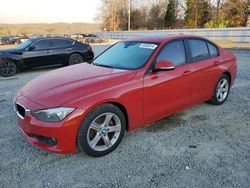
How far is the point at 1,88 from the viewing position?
7328mm

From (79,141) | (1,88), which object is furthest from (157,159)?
(1,88)

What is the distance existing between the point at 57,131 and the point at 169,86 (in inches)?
74.4

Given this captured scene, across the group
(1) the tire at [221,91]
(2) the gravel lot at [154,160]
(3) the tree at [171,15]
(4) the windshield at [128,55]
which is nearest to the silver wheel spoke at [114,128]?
(2) the gravel lot at [154,160]

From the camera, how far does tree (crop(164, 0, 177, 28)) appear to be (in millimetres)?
50250

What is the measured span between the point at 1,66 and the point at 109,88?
719 cm

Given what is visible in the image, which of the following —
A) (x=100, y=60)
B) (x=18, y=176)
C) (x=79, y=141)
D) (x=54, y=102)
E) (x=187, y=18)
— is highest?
(x=187, y=18)

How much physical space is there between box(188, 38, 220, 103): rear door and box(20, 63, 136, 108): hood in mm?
1464

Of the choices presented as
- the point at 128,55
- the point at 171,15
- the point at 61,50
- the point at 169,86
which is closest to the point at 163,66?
the point at 169,86

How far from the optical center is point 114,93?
11.0ft

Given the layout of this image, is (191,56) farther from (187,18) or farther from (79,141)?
(187,18)

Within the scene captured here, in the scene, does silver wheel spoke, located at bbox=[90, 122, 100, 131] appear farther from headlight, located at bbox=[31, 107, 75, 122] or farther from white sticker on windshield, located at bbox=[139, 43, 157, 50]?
white sticker on windshield, located at bbox=[139, 43, 157, 50]

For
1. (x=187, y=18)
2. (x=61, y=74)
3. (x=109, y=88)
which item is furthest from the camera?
(x=187, y=18)

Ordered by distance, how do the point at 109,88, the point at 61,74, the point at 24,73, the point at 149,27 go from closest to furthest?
the point at 109,88 < the point at 61,74 < the point at 24,73 < the point at 149,27

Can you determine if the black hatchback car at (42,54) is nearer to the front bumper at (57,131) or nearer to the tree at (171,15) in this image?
the front bumper at (57,131)
